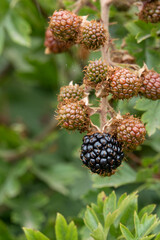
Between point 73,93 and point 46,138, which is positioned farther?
point 46,138

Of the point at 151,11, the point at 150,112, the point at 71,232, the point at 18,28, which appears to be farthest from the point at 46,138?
Result: the point at 151,11

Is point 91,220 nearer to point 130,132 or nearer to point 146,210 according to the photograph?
point 146,210

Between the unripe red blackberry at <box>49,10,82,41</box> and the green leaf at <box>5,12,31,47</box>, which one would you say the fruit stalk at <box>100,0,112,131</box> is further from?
the green leaf at <box>5,12,31,47</box>

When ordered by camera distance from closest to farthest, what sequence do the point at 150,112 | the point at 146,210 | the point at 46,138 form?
the point at 146,210, the point at 150,112, the point at 46,138

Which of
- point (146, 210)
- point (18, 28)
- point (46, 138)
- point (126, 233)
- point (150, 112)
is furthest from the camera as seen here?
point (46, 138)

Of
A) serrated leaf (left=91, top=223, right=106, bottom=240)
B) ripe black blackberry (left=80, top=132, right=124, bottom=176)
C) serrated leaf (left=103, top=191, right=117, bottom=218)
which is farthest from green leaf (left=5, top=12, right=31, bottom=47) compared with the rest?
serrated leaf (left=91, top=223, right=106, bottom=240)

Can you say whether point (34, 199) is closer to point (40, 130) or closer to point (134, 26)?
point (40, 130)

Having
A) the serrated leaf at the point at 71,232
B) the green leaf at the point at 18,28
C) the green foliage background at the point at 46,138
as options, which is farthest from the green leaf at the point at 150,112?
the green leaf at the point at 18,28
